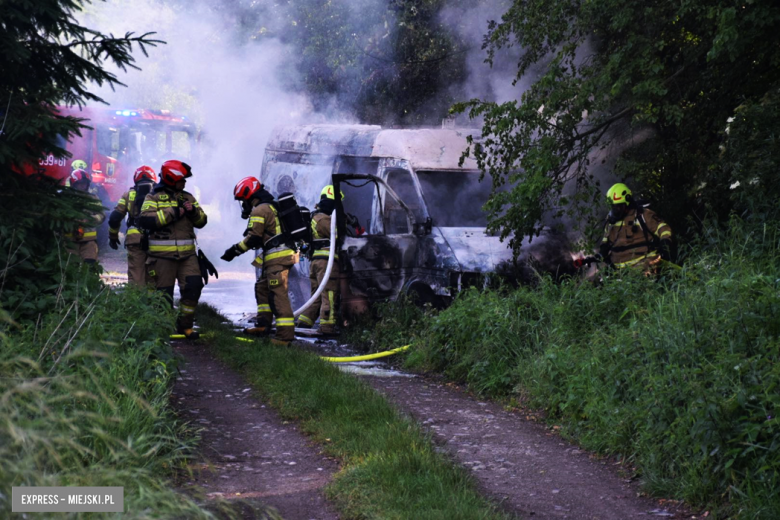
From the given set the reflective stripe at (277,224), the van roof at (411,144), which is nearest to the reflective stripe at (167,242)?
the reflective stripe at (277,224)

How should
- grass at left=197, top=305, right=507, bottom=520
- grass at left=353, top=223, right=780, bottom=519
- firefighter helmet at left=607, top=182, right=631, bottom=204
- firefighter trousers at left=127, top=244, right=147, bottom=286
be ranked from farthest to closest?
firefighter trousers at left=127, top=244, right=147, bottom=286
firefighter helmet at left=607, top=182, right=631, bottom=204
grass at left=353, top=223, right=780, bottom=519
grass at left=197, top=305, right=507, bottom=520

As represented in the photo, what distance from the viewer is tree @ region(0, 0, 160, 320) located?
6.00 meters

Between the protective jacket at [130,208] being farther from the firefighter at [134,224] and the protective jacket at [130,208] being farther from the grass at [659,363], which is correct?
the grass at [659,363]

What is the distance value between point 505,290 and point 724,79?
3010 mm

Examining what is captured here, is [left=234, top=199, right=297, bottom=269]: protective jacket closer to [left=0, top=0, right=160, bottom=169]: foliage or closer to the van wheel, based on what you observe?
the van wheel

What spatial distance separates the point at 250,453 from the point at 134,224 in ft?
18.2

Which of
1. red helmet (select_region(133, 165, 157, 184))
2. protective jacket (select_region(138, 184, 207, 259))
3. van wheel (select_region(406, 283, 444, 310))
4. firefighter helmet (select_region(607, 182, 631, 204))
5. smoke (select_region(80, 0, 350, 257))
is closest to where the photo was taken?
protective jacket (select_region(138, 184, 207, 259))

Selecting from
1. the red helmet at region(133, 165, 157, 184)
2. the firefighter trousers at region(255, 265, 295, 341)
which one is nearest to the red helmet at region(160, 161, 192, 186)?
the firefighter trousers at region(255, 265, 295, 341)

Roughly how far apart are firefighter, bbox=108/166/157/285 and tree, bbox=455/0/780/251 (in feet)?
13.1

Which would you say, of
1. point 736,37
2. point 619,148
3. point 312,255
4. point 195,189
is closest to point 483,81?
point 619,148

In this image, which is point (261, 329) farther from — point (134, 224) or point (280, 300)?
point (134, 224)

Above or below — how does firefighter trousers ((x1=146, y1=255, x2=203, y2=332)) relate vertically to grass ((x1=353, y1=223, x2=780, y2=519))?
above

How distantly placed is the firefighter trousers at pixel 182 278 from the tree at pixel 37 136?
251 centimetres

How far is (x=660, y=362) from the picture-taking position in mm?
5375
